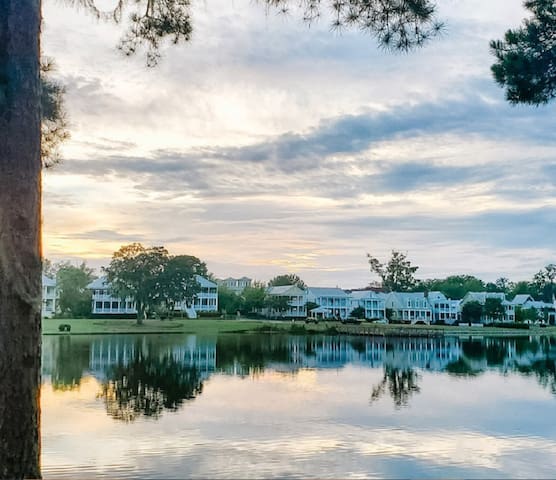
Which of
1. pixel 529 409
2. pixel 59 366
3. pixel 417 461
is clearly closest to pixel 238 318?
pixel 59 366

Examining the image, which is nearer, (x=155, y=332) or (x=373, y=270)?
(x=155, y=332)

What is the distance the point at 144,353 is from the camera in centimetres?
→ 2927

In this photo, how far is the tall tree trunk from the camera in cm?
376

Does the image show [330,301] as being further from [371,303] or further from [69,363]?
[69,363]

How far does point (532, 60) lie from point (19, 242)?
248 inches

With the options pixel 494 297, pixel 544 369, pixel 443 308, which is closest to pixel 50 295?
pixel 443 308

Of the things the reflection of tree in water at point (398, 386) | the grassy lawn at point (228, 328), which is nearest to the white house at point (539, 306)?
the grassy lawn at point (228, 328)

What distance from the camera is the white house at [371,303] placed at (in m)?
Answer: 71.1

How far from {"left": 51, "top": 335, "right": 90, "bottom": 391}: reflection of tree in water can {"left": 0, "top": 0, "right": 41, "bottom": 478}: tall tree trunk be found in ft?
47.4

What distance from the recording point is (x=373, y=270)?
8156 centimetres

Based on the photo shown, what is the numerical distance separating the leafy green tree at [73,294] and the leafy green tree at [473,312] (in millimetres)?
35246

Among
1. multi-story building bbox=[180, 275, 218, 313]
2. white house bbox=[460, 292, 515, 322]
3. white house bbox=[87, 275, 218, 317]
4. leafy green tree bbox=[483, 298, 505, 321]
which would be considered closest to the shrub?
leafy green tree bbox=[483, 298, 505, 321]

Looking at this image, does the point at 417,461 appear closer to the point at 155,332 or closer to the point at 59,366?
the point at 59,366

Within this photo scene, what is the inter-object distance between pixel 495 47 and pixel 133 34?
14.3ft
